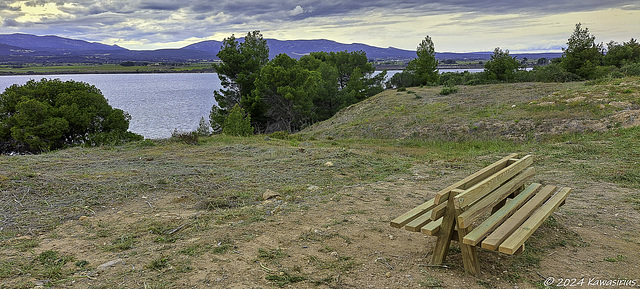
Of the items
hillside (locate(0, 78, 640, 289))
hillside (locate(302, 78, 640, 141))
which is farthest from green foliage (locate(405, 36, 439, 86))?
hillside (locate(0, 78, 640, 289))

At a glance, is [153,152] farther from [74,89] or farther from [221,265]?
[74,89]

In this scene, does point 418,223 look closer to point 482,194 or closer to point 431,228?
point 431,228

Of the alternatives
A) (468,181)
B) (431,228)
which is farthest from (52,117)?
(468,181)

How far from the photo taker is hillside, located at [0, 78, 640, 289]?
3268mm

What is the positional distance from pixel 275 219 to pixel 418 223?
2118 millimetres

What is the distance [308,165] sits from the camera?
331 inches

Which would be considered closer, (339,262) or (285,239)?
(339,262)

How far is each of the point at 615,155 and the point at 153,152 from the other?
11877mm

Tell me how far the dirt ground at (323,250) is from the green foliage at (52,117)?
41.3ft

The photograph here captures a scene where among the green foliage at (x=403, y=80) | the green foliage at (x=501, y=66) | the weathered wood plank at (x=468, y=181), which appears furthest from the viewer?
the green foliage at (x=403, y=80)

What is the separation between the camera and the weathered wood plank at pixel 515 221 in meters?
2.91

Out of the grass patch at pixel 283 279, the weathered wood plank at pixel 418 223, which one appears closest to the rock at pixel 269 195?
the grass patch at pixel 283 279

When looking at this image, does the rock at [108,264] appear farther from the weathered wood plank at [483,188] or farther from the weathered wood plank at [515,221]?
the weathered wood plank at [515,221]

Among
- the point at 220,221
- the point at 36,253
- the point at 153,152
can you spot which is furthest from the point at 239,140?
the point at 36,253
